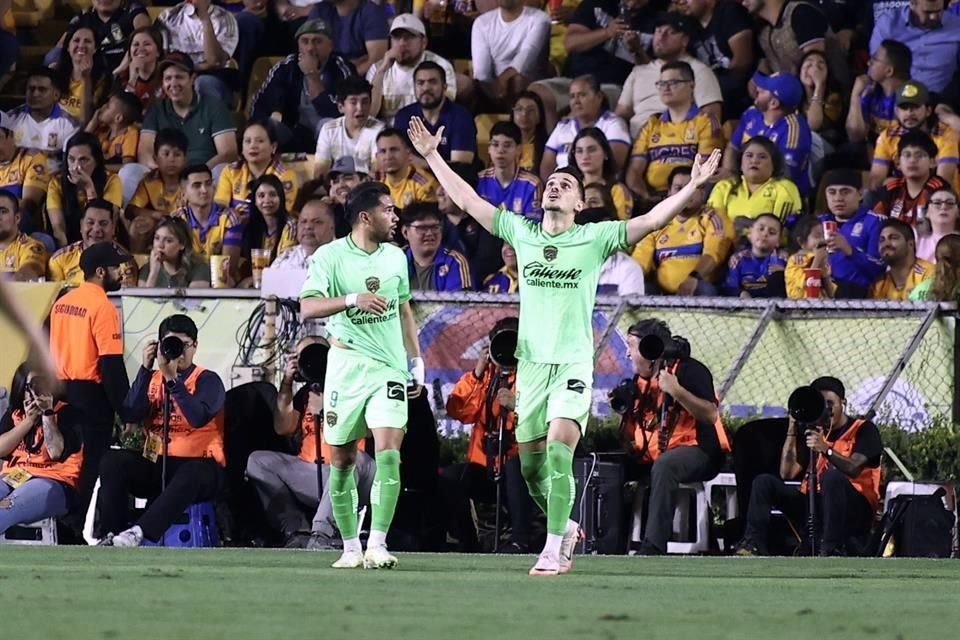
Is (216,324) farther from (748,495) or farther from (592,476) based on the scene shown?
(748,495)

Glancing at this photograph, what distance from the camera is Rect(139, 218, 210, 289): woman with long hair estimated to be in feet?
54.0

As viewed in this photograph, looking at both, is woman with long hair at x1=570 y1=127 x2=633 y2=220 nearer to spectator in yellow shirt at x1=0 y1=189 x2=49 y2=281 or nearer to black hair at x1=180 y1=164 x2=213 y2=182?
black hair at x1=180 y1=164 x2=213 y2=182

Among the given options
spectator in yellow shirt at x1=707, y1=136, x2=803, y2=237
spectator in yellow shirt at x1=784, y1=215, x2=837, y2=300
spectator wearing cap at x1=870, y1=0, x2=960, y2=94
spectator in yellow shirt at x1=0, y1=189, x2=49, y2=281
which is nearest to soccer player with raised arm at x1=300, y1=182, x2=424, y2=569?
spectator in yellow shirt at x1=784, y1=215, x2=837, y2=300

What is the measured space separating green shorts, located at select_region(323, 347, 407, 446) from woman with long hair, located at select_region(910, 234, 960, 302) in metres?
5.36

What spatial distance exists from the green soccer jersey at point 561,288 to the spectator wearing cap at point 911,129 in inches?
256

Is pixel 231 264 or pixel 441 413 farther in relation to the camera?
pixel 231 264

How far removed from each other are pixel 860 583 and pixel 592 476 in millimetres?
4124

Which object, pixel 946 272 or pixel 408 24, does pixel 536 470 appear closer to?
pixel 946 272

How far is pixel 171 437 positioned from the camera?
13.9 metres

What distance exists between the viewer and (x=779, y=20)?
59.4ft

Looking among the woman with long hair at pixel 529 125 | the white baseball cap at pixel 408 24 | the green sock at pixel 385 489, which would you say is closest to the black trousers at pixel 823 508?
the green sock at pixel 385 489

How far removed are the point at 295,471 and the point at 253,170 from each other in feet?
15.7

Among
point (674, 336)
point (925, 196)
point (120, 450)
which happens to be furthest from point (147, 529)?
point (925, 196)

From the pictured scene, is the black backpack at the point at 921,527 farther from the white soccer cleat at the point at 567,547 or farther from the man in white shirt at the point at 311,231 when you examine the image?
the man in white shirt at the point at 311,231
